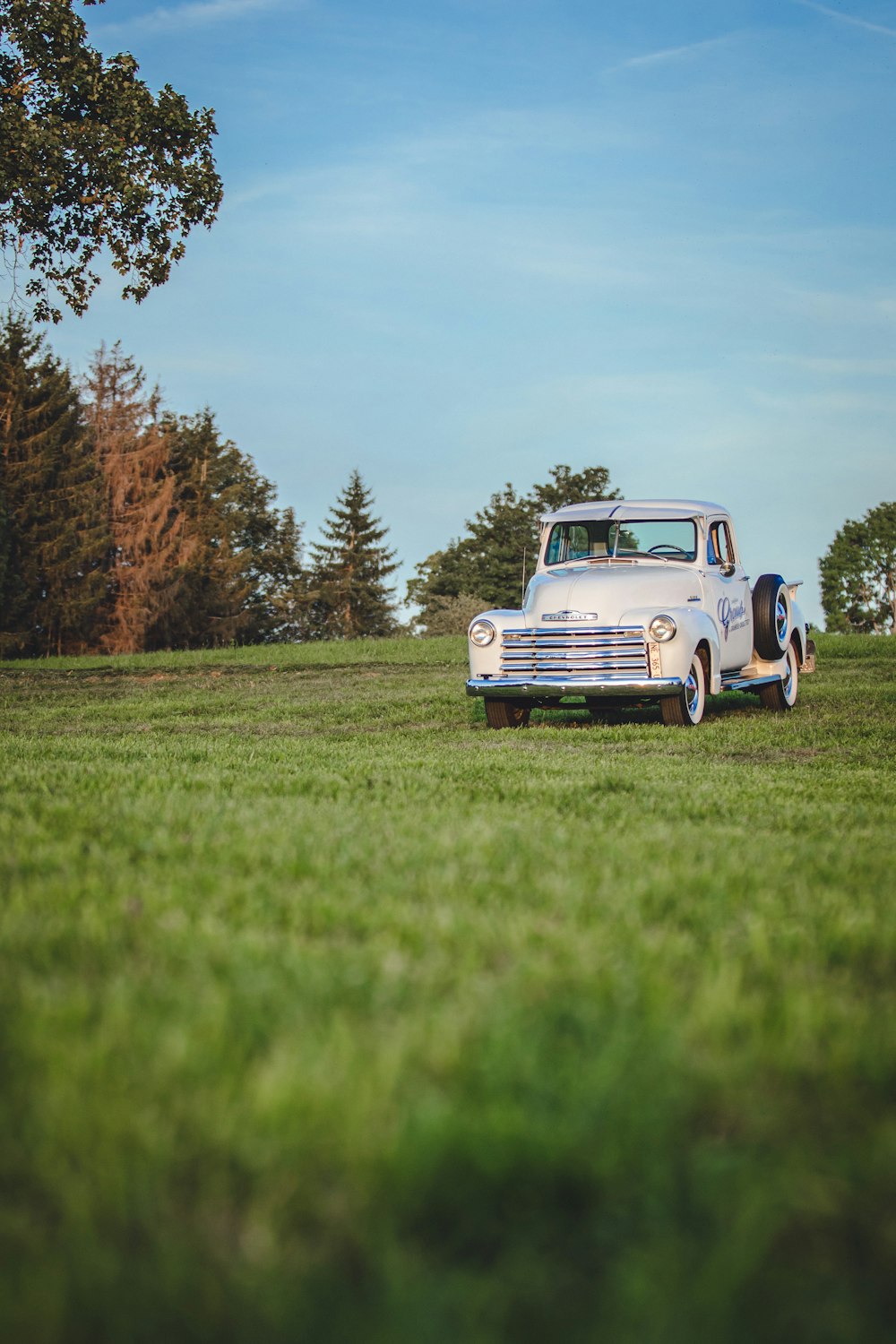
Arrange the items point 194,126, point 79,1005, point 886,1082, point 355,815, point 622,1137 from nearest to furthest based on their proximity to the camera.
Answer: point 622,1137
point 886,1082
point 79,1005
point 355,815
point 194,126

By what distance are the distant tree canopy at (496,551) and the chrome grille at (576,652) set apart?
2823 inches

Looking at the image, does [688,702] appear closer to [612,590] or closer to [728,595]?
[612,590]

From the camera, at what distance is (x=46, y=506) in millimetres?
51406

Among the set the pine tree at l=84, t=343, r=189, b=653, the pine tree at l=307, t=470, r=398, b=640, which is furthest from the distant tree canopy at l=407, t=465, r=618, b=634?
the pine tree at l=84, t=343, r=189, b=653

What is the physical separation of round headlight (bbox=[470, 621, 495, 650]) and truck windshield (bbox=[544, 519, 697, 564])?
73.5 inches

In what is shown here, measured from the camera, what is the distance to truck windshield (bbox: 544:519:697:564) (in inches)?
533

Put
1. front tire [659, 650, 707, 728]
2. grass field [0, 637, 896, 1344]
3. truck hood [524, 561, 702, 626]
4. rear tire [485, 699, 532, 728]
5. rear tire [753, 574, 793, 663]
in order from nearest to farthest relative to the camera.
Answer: grass field [0, 637, 896, 1344] → front tire [659, 650, 707, 728] → truck hood [524, 561, 702, 626] → rear tire [485, 699, 532, 728] → rear tire [753, 574, 793, 663]

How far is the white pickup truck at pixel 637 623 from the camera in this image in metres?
11.8

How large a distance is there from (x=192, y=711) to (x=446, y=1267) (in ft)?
47.4

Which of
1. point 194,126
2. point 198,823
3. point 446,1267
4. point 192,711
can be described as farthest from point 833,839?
point 194,126

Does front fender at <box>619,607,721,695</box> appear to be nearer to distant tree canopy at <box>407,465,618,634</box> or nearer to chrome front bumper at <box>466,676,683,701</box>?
chrome front bumper at <box>466,676,683,701</box>

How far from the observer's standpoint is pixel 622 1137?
199cm

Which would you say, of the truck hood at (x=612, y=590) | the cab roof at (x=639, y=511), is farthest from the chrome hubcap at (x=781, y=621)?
A: the truck hood at (x=612, y=590)

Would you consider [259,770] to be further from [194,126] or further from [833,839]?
[194,126]
